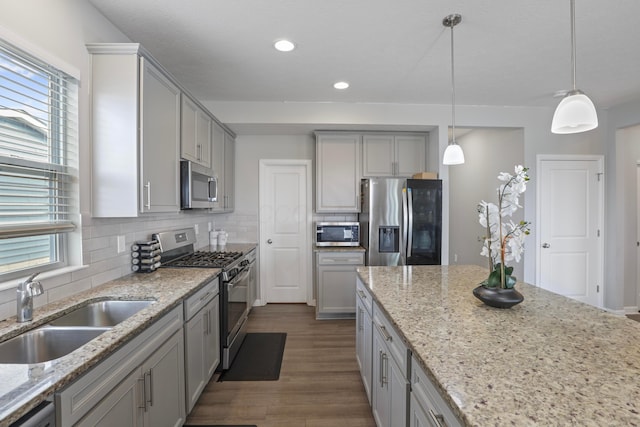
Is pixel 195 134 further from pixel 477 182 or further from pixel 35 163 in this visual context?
pixel 477 182

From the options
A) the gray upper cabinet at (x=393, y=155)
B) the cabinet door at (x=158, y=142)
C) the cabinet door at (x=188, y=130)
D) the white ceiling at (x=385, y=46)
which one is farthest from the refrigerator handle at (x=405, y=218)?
the cabinet door at (x=158, y=142)

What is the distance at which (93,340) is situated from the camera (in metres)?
1.18

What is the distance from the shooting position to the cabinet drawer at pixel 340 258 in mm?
3811

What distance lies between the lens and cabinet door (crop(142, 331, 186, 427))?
146cm

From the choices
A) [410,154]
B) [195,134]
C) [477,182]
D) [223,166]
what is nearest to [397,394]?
[195,134]

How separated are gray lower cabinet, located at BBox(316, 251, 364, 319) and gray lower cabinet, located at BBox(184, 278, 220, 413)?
157 centimetres

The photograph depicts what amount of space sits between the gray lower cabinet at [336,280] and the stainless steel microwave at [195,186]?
1.52 metres

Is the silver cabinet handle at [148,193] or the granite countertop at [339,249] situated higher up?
the silver cabinet handle at [148,193]

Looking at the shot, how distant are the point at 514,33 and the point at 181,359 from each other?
322 centimetres

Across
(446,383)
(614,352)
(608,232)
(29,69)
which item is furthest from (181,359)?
(608,232)

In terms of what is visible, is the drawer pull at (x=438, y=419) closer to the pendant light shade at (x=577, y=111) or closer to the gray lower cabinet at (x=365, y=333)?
the gray lower cabinet at (x=365, y=333)

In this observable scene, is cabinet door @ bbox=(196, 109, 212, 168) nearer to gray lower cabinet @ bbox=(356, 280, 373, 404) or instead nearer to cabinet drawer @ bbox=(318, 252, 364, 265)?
cabinet drawer @ bbox=(318, 252, 364, 265)

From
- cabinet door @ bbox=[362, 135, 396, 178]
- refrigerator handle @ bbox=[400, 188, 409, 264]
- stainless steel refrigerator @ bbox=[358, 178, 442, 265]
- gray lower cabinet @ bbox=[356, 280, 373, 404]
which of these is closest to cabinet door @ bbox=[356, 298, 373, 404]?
gray lower cabinet @ bbox=[356, 280, 373, 404]

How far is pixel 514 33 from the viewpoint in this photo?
2.25 meters
